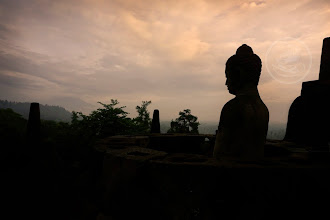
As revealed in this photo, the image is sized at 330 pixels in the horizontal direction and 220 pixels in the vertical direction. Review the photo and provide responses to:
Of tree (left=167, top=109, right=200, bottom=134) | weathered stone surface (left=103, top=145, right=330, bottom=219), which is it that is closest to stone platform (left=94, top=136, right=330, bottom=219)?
weathered stone surface (left=103, top=145, right=330, bottom=219)

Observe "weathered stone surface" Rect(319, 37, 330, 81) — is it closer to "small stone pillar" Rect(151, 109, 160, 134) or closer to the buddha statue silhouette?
the buddha statue silhouette

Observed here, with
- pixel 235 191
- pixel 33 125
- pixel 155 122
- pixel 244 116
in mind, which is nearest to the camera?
pixel 235 191

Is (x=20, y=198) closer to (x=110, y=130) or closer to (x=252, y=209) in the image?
(x=110, y=130)

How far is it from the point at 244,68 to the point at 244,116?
2.63 ft

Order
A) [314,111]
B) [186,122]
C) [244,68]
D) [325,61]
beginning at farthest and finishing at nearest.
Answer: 1. [186,122]
2. [325,61]
3. [314,111]
4. [244,68]

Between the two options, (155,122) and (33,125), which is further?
(33,125)

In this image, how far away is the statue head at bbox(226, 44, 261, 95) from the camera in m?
2.87

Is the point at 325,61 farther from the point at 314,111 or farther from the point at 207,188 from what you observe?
the point at 207,188

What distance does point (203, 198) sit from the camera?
78.6 inches

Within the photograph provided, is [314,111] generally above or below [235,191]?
above

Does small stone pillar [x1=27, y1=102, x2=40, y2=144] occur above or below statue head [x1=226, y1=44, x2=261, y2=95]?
below

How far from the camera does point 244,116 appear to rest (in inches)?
100

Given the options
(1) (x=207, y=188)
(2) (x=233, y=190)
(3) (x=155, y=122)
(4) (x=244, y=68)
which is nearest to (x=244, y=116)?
(4) (x=244, y=68)

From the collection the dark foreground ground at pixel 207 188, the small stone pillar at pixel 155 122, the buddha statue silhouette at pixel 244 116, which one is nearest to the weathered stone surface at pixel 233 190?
the dark foreground ground at pixel 207 188
